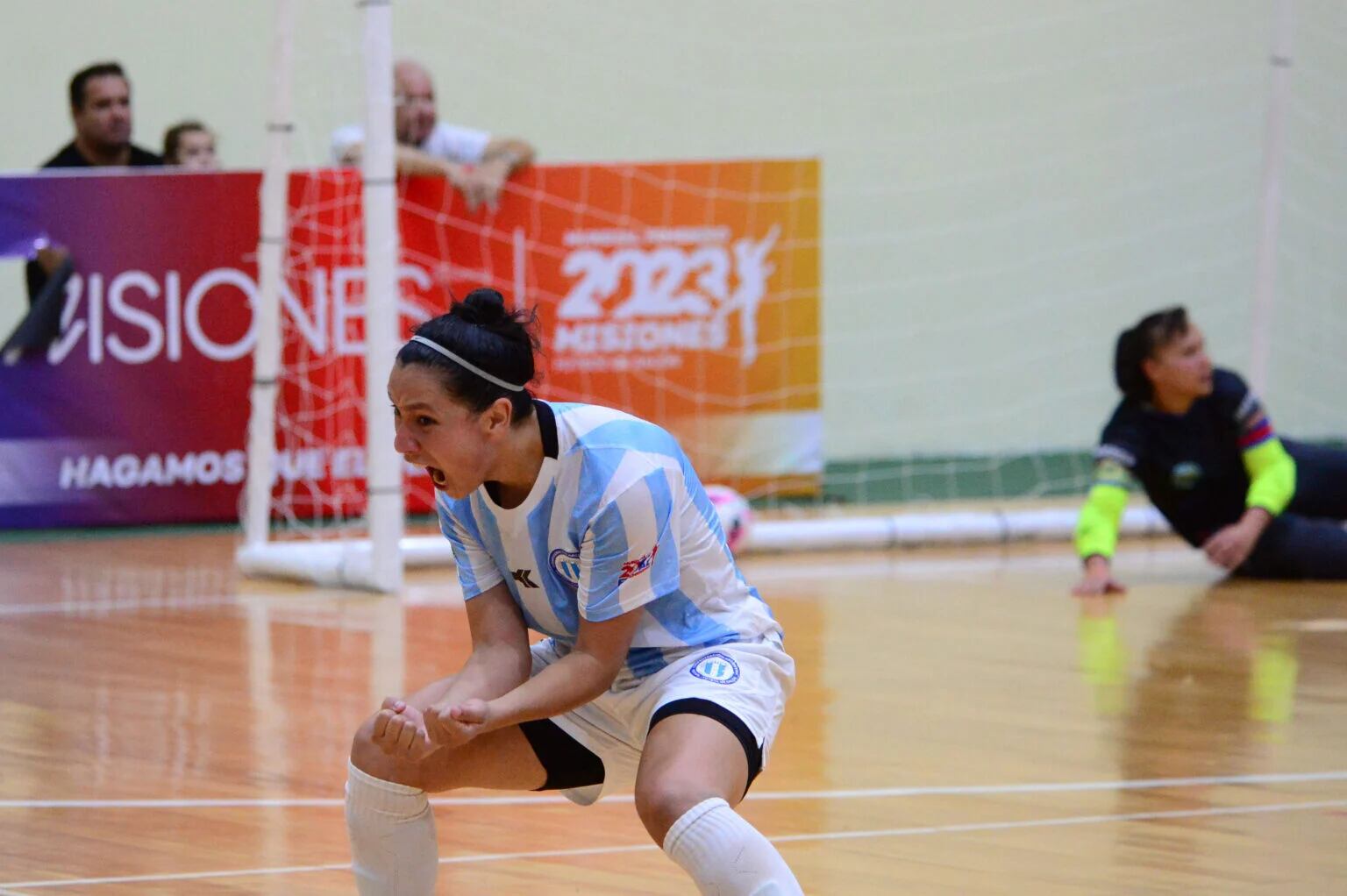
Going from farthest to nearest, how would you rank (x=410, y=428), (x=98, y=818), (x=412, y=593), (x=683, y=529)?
1. (x=412, y=593)
2. (x=98, y=818)
3. (x=683, y=529)
4. (x=410, y=428)

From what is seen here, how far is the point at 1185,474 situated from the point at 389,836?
15.2 ft

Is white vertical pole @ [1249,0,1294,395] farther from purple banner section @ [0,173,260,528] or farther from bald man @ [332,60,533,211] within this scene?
purple banner section @ [0,173,260,528]

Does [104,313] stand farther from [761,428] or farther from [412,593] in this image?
[761,428]

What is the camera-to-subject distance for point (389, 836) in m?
2.78

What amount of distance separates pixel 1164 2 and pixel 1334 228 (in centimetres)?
162

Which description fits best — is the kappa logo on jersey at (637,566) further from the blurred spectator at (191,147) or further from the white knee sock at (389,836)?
the blurred spectator at (191,147)

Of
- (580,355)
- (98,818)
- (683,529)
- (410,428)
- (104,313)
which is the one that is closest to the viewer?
(410,428)

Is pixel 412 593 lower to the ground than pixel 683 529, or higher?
lower

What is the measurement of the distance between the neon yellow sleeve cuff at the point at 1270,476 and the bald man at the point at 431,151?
129 inches

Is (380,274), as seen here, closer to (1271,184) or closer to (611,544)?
(1271,184)

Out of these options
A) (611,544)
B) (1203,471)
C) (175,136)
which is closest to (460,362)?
(611,544)

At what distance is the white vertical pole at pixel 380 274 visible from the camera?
650 centimetres

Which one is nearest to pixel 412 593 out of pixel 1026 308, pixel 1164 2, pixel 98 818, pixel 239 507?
pixel 239 507

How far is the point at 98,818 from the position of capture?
12.5ft
